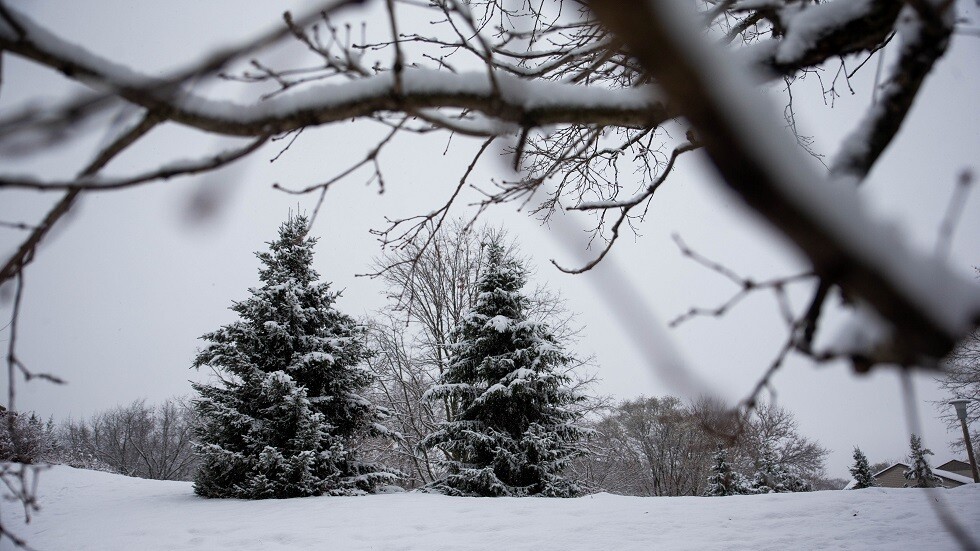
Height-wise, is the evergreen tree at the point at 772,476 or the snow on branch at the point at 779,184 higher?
the snow on branch at the point at 779,184

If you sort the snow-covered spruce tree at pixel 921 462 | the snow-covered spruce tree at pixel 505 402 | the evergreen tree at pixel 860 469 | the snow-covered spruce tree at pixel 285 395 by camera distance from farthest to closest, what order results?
the evergreen tree at pixel 860 469, the snow-covered spruce tree at pixel 505 402, the snow-covered spruce tree at pixel 285 395, the snow-covered spruce tree at pixel 921 462

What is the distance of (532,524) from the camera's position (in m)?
5.30

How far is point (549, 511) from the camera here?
19.7 ft

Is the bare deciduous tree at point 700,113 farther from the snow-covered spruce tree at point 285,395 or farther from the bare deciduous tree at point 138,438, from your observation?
the bare deciduous tree at point 138,438

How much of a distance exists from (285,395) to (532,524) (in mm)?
6102

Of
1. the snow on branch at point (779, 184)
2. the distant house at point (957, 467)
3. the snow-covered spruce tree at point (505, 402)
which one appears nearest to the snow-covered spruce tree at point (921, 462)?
the snow on branch at point (779, 184)

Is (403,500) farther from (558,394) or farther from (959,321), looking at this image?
(959,321)

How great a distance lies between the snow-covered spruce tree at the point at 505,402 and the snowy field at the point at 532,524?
2.86 metres

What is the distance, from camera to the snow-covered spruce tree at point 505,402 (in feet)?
33.1

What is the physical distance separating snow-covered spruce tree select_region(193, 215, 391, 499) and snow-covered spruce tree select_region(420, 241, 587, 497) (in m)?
1.84

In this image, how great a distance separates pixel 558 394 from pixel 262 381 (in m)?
6.31

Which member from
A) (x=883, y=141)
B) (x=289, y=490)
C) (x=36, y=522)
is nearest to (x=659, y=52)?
(x=883, y=141)

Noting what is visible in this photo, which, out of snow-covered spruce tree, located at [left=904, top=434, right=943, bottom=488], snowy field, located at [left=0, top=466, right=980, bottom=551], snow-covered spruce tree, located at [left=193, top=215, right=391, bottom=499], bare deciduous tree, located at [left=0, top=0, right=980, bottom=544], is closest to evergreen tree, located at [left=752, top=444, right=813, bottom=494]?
snow-covered spruce tree, located at [left=904, top=434, right=943, bottom=488]

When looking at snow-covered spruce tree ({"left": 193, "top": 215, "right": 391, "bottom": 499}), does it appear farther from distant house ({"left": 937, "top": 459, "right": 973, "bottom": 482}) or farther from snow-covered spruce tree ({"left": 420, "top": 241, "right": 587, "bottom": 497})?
distant house ({"left": 937, "top": 459, "right": 973, "bottom": 482})
